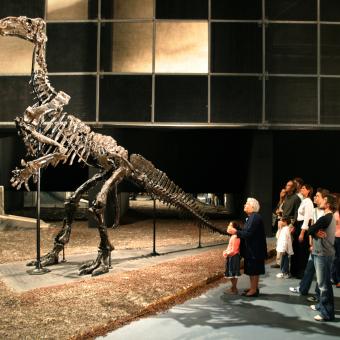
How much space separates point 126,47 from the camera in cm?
1523

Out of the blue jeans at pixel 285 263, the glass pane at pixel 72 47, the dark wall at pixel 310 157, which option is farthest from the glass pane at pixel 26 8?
the blue jeans at pixel 285 263

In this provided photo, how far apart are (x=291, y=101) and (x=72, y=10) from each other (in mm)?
7957

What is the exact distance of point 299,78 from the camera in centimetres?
1485

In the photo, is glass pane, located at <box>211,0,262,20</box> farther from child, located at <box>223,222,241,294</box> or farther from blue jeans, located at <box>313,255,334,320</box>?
blue jeans, located at <box>313,255,334,320</box>

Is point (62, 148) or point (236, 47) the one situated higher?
point (236, 47)

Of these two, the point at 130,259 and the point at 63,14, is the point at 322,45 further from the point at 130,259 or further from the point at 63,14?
the point at 130,259

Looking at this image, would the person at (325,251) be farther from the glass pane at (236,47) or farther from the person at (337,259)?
the glass pane at (236,47)

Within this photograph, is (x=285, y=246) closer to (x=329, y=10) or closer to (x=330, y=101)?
(x=330, y=101)

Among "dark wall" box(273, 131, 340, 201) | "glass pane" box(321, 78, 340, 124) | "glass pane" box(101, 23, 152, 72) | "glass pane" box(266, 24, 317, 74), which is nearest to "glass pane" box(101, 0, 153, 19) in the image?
"glass pane" box(101, 23, 152, 72)

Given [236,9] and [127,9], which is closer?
[236,9]

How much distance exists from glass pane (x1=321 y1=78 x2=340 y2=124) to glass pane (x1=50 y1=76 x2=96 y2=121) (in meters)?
7.54

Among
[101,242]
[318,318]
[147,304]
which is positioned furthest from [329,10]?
[147,304]

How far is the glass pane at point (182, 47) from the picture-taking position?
592 inches

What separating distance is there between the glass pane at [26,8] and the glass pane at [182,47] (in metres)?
4.13
